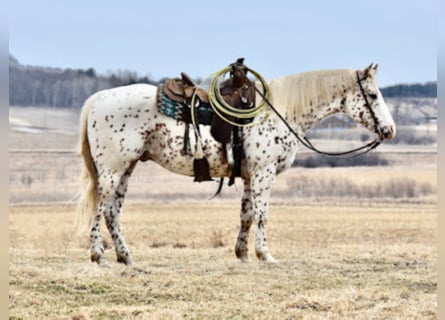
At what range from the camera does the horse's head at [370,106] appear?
28.4ft

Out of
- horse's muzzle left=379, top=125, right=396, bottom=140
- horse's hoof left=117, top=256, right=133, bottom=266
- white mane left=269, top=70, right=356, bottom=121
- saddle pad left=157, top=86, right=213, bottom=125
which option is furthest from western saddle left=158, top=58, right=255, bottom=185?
horse's muzzle left=379, top=125, right=396, bottom=140

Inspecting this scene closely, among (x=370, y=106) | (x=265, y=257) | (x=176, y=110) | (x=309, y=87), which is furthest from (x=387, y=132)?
(x=176, y=110)

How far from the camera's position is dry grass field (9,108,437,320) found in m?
6.18

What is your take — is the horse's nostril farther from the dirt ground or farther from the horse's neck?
the dirt ground

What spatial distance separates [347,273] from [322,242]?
3.54m

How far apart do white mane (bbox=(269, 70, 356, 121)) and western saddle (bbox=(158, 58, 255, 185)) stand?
46cm

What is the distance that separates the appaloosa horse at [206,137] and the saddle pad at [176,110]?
0.21 feet

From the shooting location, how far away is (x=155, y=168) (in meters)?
28.2

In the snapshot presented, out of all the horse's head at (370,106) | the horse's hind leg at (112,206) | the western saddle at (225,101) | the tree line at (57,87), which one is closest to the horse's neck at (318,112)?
the horse's head at (370,106)

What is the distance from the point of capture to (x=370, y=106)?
28.6ft

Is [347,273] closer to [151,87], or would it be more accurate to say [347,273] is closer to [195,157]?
[195,157]

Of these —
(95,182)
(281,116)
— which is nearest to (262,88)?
(281,116)

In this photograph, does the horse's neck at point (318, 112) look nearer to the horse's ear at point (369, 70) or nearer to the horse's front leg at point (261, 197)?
the horse's ear at point (369, 70)

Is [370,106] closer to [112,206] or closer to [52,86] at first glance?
[112,206]
